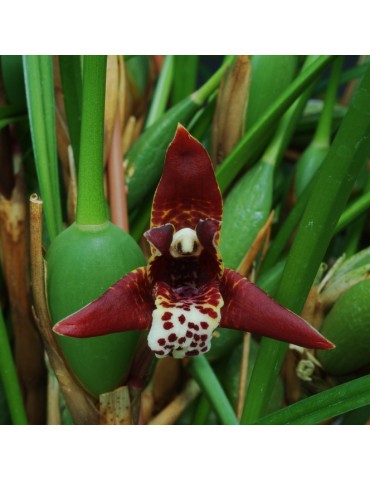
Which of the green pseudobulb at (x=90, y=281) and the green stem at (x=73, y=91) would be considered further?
the green stem at (x=73, y=91)

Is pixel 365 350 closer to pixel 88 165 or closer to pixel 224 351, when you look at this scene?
pixel 224 351

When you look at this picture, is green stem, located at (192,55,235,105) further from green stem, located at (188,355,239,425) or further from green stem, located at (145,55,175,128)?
green stem, located at (188,355,239,425)

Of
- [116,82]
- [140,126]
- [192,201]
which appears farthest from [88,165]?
[140,126]

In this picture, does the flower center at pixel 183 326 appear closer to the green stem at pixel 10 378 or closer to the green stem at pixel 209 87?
the green stem at pixel 10 378

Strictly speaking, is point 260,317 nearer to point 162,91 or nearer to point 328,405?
point 328,405

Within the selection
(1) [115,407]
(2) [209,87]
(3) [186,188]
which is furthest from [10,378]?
(2) [209,87]

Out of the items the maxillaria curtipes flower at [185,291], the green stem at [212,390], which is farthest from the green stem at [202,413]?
the maxillaria curtipes flower at [185,291]
